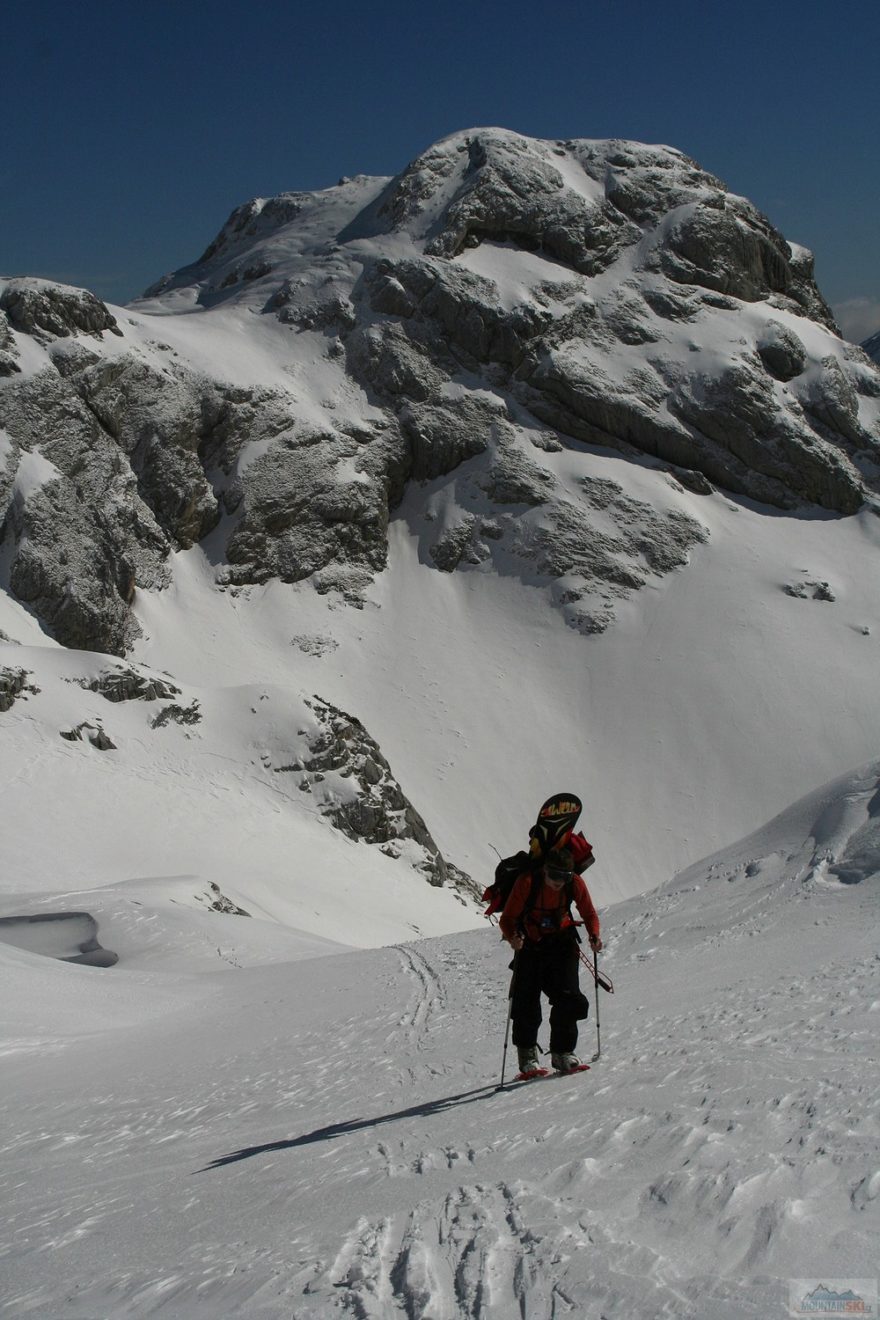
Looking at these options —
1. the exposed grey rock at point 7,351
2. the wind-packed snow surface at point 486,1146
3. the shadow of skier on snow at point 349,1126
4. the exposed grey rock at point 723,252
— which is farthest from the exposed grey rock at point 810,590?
the shadow of skier on snow at point 349,1126

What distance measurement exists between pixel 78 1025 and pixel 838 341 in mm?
83673

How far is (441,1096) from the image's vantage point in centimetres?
639

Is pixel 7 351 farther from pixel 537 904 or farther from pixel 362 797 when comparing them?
pixel 537 904

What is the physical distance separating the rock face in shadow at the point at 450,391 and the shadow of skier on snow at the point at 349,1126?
49.4 metres

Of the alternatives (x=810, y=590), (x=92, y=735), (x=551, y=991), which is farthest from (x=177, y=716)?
(x=810, y=590)

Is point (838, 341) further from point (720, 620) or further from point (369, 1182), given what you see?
point (369, 1182)

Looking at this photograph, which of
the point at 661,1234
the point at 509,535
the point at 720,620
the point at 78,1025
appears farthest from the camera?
the point at 509,535

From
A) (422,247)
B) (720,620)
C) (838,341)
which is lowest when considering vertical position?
(720,620)

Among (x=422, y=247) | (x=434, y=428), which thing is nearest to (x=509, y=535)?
(x=434, y=428)

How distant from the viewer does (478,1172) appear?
455 cm

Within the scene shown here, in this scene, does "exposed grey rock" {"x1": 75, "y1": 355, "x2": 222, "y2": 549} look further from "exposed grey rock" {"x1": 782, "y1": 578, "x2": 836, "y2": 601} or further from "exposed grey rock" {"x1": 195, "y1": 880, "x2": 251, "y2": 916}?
"exposed grey rock" {"x1": 195, "y1": 880, "x2": 251, "y2": 916}

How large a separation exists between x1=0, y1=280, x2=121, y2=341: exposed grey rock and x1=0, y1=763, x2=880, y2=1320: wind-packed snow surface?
5800 cm

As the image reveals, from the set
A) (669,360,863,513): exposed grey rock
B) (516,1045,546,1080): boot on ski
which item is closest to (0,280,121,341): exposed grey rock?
(669,360,863,513): exposed grey rock

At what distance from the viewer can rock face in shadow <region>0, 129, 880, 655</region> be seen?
195ft
